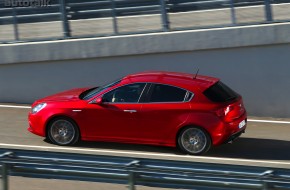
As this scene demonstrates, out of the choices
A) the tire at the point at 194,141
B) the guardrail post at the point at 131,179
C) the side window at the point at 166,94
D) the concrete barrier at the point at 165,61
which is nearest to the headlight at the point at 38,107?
the side window at the point at 166,94

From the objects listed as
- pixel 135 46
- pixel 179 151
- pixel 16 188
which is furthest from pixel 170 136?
pixel 135 46

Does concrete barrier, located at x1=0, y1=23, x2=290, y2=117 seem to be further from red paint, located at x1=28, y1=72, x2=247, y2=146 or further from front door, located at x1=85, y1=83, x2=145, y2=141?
front door, located at x1=85, y1=83, x2=145, y2=141

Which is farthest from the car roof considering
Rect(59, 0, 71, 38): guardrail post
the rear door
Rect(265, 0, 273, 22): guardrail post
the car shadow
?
Rect(59, 0, 71, 38): guardrail post

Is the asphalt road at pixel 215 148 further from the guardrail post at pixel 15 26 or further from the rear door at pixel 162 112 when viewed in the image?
the guardrail post at pixel 15 26

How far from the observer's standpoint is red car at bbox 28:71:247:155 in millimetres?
11836

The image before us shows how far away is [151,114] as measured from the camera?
39.4 ft

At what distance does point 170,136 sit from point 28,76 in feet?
18.5

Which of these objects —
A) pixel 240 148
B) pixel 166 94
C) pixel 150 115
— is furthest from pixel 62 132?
pixel 240 148

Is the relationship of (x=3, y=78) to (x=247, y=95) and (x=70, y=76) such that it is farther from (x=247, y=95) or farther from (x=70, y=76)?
(x=247, y=95)

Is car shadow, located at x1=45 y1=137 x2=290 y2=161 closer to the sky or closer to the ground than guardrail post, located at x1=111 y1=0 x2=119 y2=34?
closer to the ground

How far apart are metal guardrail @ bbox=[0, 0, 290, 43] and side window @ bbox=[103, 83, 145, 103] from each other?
3963mm

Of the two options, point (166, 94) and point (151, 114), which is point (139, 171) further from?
point (166, 94)

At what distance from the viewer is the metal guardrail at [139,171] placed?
23.5 ft

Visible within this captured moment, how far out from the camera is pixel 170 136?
39.3ft
